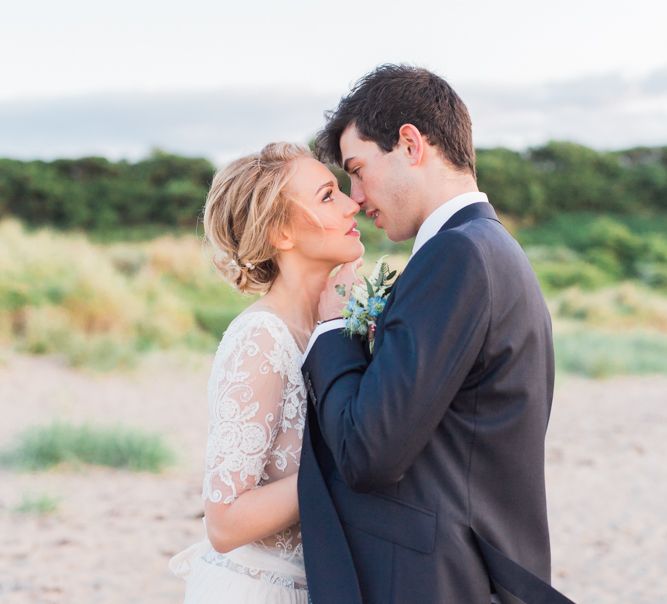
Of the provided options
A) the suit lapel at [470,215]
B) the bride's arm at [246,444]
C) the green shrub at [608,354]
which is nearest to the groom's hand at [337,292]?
the bride's arm at [246,444]

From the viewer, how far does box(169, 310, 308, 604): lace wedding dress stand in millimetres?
2322

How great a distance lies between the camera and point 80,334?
11984 millimetres

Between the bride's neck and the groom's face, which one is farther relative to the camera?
the bride's neck

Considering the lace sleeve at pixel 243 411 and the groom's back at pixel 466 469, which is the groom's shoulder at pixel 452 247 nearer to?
the groom's back at pixel 466 469

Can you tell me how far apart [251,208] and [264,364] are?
0.45 metres

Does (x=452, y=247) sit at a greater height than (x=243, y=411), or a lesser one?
greater

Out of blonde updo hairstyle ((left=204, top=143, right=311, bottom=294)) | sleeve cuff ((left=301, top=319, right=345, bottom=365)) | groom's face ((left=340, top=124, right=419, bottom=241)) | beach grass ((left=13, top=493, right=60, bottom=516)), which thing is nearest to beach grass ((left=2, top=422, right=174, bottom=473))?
beach grass ((left=13, top=493, right=60, bottom=516))

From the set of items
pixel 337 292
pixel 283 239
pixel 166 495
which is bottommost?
pixel 166 495

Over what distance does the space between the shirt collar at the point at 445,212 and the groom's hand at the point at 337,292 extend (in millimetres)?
294

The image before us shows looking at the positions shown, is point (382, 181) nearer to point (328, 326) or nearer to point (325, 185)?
point (325, 185)

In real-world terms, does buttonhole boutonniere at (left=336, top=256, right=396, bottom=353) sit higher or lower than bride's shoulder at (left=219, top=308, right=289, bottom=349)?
higher

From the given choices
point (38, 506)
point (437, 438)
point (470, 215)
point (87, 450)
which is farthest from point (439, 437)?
point (87, 450)

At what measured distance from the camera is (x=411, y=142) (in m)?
2.29

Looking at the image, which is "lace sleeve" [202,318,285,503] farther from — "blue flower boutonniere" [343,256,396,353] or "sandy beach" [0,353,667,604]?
"sandy beach" [0,353,667,604]
